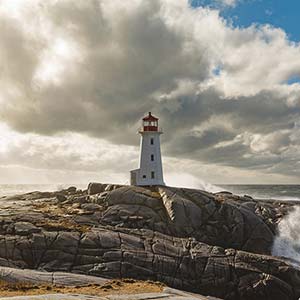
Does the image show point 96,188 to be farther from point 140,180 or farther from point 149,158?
point 149,158

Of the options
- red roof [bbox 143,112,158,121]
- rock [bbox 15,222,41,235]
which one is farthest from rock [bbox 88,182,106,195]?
rock [bbox 15,222,41,235]

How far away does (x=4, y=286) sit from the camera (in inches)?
868

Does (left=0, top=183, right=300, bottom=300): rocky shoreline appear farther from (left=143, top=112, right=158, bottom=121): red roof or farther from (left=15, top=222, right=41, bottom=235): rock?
(left=143, top=112, right=158, bottom=121): red roof

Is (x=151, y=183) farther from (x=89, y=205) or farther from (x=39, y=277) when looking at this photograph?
(x=39, y=277)

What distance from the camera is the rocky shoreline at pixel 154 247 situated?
32312 millimetres

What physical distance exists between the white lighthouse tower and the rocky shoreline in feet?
38.6

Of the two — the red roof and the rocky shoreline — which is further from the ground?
the red roof

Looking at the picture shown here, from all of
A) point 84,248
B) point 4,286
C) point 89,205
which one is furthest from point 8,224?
point 4,286

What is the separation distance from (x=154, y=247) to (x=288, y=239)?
21.5 m

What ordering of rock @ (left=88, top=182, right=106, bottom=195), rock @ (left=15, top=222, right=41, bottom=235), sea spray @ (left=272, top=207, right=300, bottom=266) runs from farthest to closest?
rock @ (left=88, top=182, right=106, bottom=195), sea spray @ (left=272, top=207, right=300, bottom=266), rock @ (left=15, top=222, right=41, bottom=235)

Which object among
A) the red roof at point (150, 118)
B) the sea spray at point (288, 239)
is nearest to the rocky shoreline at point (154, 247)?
the sea spray at point (288, 239)

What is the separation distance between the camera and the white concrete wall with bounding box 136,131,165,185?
5891 cm

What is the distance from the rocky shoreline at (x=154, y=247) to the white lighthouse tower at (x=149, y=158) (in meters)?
11.8

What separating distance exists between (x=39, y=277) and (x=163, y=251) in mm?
13164
